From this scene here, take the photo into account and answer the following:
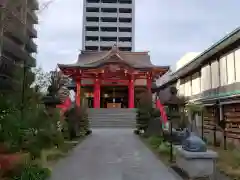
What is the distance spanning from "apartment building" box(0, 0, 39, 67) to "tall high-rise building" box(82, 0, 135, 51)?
35.8 meters

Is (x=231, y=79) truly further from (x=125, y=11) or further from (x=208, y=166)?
(x=125, y=11)

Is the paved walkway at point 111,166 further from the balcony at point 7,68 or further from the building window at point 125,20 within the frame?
the building window at point 125,20

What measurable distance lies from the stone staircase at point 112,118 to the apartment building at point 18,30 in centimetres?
735

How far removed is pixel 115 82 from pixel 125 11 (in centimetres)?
5335

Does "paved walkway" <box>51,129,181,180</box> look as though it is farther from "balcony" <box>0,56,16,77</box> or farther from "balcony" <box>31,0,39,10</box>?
"balcony" <box>31,0,39,10</box>

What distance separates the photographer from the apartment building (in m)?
8.95

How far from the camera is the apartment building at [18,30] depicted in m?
8.95

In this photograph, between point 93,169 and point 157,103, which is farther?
point 157,103

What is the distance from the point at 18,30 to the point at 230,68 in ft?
44.2

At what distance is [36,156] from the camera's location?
24.4 ft

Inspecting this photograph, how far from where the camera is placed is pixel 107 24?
85.2 metres

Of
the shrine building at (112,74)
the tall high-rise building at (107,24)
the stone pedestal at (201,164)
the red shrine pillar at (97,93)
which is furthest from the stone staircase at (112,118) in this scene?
the tall high-rise building at (107,24)

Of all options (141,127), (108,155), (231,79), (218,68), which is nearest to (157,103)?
(141,127)

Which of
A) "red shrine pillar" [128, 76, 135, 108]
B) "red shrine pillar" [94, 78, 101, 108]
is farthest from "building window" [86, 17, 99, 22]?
"red shrine pillar" [128, 76, 135, 108]
